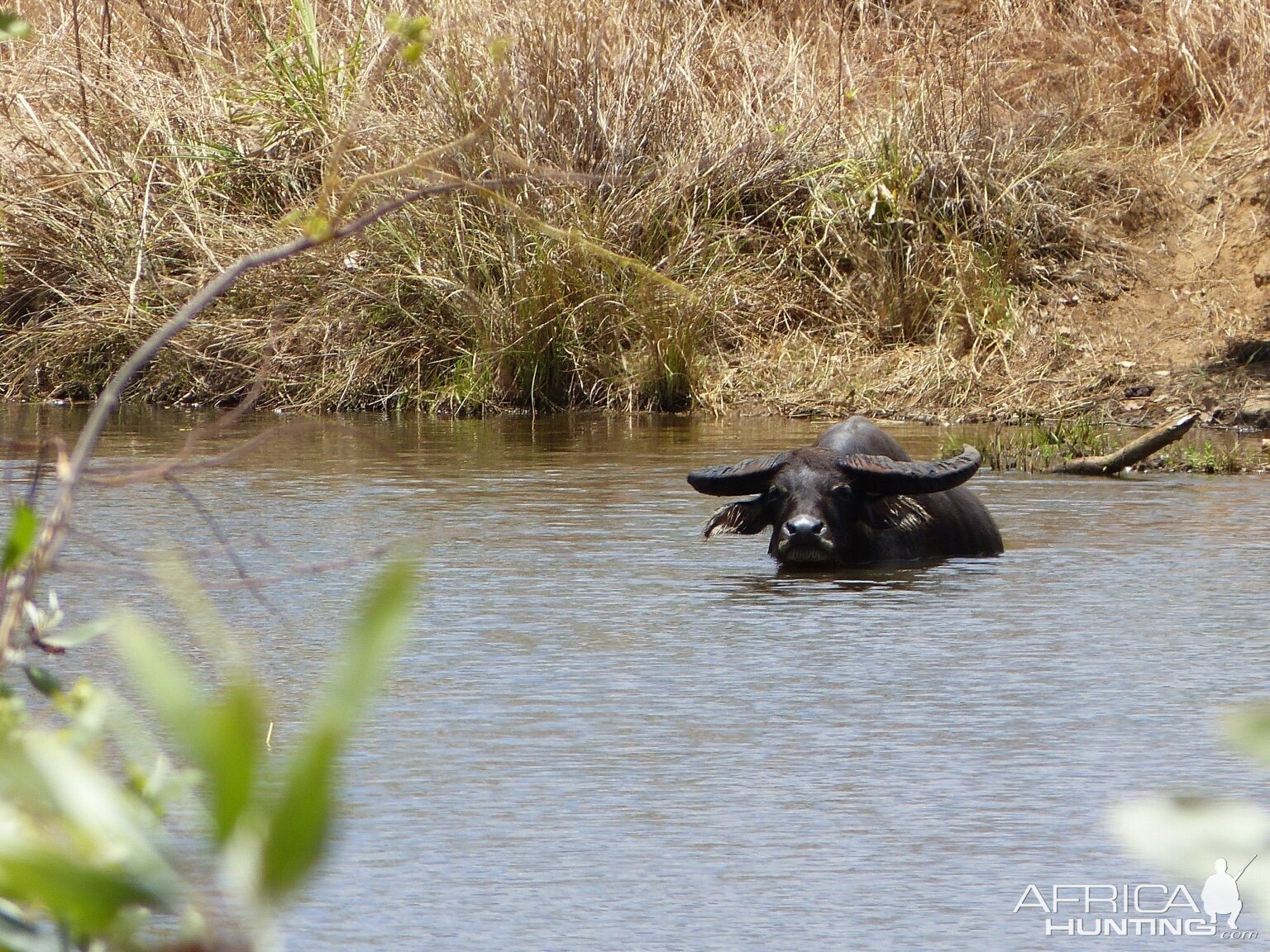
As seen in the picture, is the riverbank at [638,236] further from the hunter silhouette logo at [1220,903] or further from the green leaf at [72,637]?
the green leaf at [72,637]

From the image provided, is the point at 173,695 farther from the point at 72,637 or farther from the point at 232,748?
the point at 72,637

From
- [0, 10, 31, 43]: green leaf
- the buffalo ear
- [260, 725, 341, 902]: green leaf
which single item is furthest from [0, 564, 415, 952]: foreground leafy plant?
the buffalo ear

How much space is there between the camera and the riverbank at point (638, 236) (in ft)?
45.1

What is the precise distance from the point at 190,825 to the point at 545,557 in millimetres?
3621

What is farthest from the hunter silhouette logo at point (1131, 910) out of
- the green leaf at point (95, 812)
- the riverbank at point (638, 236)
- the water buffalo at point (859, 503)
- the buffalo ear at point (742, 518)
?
the riverbank at point (638, 236)

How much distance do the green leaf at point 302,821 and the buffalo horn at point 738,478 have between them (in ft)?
23.7

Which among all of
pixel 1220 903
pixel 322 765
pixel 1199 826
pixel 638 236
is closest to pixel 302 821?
pixel 322 765

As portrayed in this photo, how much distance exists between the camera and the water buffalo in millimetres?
7910

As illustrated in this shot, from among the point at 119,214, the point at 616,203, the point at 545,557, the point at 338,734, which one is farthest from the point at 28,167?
the point at 338,734

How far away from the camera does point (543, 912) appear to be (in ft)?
11.9

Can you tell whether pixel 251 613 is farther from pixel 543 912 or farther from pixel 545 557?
pixel 543 912

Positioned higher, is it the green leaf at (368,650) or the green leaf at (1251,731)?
the green leaf at (368,650)

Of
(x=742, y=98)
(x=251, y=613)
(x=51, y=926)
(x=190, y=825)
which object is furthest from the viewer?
(x=742, y=98)

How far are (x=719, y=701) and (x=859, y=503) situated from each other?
2.84m
